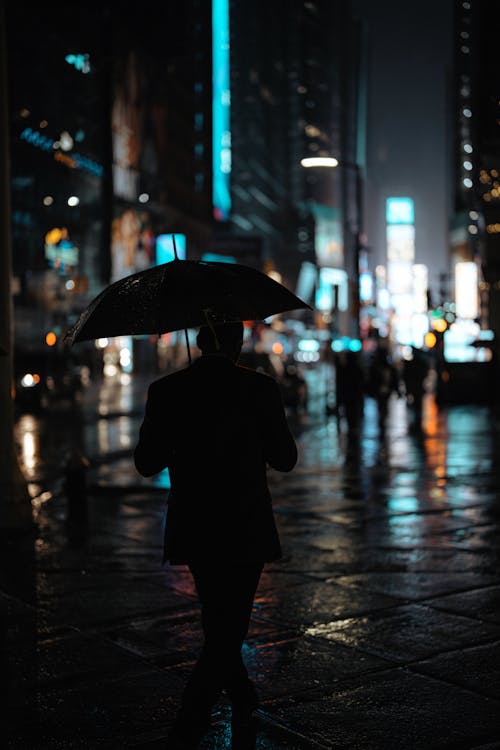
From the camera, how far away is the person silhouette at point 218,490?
14.7 feet

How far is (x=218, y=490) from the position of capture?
452 cm

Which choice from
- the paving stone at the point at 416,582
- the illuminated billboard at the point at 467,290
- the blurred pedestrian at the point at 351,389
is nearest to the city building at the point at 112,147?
the blurred pedestrian at the point at 351,389

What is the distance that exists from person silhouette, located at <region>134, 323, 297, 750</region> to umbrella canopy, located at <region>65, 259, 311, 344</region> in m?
0.19

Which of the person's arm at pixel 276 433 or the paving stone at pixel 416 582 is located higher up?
the person's arm at pixel 276 433

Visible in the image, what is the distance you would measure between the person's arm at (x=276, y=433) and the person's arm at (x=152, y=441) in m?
0.43

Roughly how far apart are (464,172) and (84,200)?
358 feet

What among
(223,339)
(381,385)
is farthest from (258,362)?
(223,339)

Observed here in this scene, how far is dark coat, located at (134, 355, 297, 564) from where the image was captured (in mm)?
4492

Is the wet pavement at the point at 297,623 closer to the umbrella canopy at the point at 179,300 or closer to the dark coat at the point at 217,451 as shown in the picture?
the dark coat at the point at 217,451

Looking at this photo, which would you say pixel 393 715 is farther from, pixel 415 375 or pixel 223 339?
pixel 415 375

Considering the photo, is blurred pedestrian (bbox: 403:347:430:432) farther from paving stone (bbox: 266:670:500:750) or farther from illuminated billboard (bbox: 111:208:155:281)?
illuminated billboard (bbox: 111:208:155:281)

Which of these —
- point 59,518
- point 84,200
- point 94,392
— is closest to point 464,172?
point 84,200

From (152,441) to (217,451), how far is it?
0.29m

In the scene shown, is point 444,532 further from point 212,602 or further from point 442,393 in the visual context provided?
point 442,393
